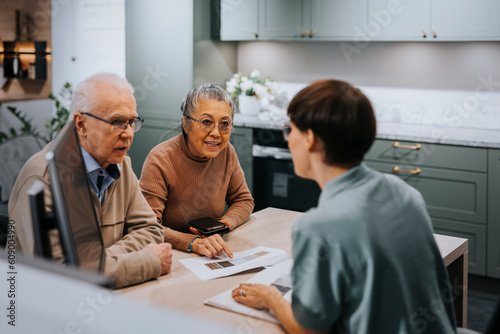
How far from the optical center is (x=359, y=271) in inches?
43.4

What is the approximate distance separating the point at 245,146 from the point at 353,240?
3.14 metres

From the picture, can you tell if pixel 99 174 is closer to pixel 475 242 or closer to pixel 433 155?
pixel 433 155

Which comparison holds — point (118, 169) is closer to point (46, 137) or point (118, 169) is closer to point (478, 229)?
point (478, 229)

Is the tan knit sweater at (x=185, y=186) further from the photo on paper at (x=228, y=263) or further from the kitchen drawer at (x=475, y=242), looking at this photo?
the kitchen drawer at (x=475, y=242)

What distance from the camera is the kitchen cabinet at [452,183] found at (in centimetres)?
337

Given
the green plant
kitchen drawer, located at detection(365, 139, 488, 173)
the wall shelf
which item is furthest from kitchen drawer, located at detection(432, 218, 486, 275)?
the wall shelf

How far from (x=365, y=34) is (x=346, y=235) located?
3.05m

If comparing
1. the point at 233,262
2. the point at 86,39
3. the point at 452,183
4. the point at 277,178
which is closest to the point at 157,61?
the point at 86,39

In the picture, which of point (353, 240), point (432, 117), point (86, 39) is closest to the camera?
point (353, 240)

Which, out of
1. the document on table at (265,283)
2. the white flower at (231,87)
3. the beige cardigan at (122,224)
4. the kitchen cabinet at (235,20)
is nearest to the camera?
the beige cardigan at (122,224)

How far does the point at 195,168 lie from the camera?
7.30 feet

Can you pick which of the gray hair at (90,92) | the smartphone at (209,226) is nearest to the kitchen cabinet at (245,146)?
the smartphone at (209,226)

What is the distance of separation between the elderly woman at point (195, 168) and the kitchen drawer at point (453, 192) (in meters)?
1.63

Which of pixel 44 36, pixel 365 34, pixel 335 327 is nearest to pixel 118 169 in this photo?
pixel 335 327
